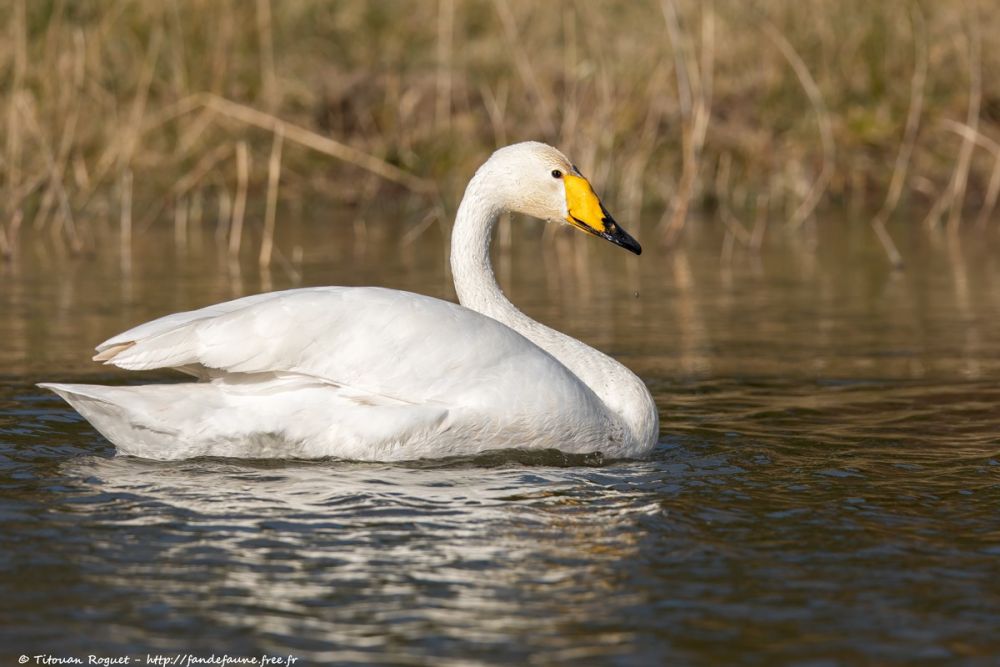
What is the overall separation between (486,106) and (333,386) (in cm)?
1102

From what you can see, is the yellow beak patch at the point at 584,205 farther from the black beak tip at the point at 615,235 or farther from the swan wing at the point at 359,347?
the swan wing at the point at 359,347

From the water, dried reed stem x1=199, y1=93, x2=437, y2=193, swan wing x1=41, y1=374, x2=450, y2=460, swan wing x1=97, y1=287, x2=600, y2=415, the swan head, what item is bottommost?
the water

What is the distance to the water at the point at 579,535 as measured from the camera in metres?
3.56

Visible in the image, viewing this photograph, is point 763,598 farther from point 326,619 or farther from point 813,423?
point 813,423

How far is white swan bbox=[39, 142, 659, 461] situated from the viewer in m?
5.30

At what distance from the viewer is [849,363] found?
7.96 m

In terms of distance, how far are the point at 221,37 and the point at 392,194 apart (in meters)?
3.25

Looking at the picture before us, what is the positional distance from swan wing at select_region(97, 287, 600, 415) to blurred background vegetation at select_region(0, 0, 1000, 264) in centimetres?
709

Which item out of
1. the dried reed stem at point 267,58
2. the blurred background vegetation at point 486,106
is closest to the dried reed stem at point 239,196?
the blurred background vegetation at point 486,106

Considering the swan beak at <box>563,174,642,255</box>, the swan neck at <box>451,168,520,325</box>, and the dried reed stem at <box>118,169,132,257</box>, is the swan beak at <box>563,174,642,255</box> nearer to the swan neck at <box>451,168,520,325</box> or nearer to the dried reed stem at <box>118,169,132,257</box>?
the swan neck at <box>451,168,520,325</box>

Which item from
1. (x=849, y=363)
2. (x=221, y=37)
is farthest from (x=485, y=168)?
(x=221, y=37)

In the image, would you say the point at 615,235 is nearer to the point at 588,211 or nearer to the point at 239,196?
the point at 588,211

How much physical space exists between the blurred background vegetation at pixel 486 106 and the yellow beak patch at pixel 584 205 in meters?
5.90

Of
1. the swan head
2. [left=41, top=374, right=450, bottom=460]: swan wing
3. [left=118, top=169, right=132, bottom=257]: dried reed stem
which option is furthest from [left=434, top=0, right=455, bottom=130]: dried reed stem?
[left=41, top=374, right=450, bottom=460]: swan wing
